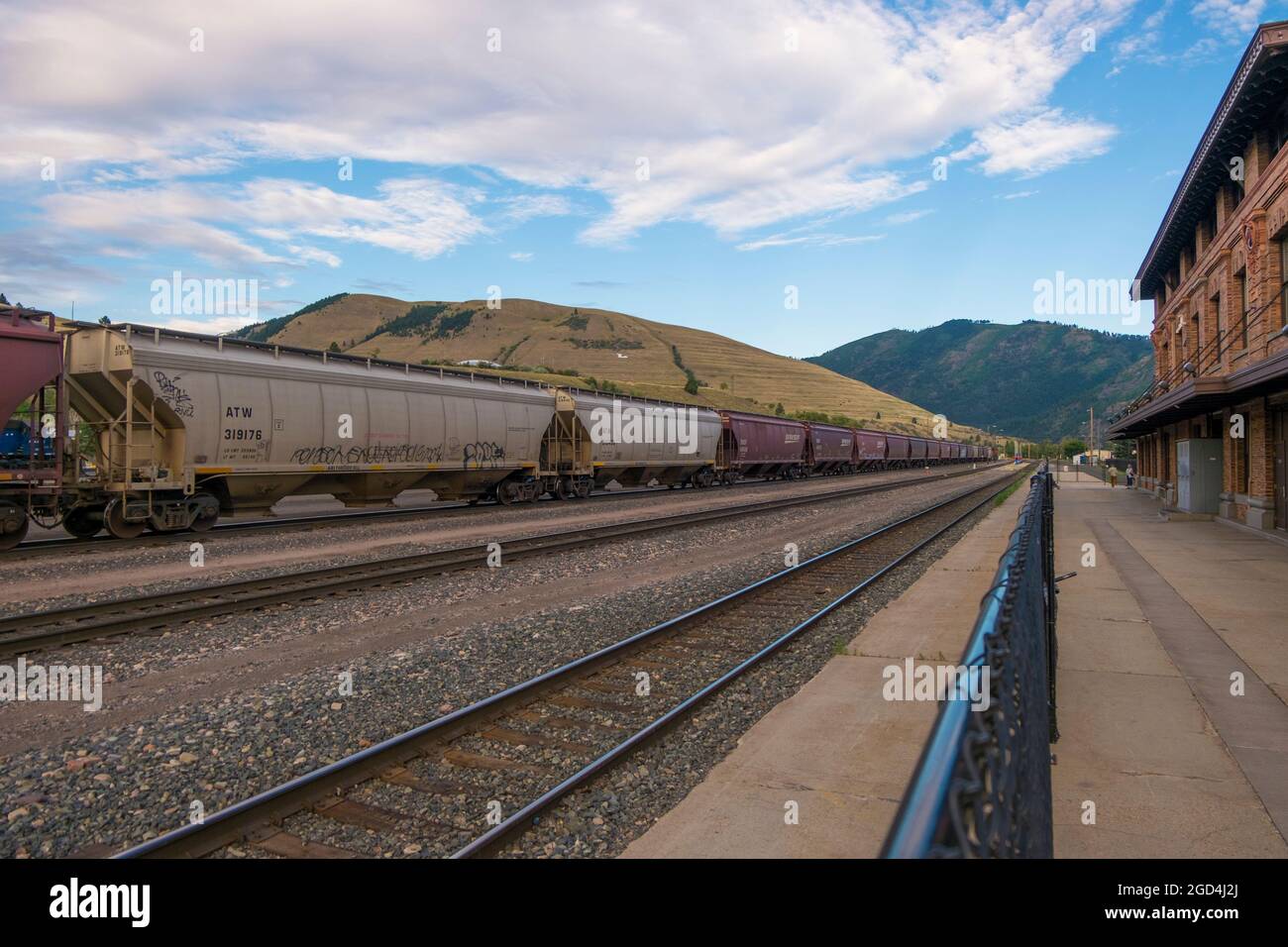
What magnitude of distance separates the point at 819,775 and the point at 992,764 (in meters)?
3.80

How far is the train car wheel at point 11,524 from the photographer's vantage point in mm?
13883

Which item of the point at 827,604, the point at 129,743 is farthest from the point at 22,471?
the point at 827,604

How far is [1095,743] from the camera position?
5.45 m

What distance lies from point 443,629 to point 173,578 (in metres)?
5.62

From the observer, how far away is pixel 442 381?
22500 mm

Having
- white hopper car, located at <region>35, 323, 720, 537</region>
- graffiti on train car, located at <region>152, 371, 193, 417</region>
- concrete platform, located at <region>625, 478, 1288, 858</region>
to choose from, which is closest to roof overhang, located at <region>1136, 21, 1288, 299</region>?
concrete platform, located at <region>625, 478, 1288, 858</region>

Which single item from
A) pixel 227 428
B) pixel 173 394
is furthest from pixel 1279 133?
pixel 173 394

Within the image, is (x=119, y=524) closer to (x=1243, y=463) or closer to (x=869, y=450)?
(x=1243, y=463)

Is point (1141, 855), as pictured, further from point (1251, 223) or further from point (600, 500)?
point (600, 500)

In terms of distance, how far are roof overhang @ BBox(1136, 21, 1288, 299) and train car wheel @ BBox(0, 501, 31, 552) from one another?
2533 centimetres

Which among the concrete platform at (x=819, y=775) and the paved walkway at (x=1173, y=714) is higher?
the paved walkway at (x=1173, y=714)

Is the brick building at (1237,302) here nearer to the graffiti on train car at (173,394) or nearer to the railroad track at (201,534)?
the railroad track at (201,534)

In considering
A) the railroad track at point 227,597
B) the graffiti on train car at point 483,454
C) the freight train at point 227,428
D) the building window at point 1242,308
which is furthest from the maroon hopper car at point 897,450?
the railroad track at point 227,597

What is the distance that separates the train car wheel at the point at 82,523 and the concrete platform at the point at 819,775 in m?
15.8
